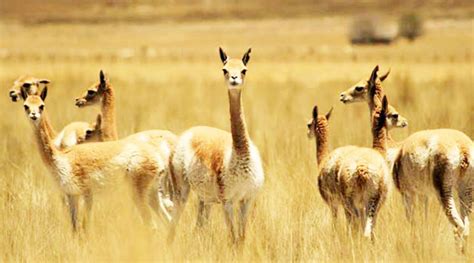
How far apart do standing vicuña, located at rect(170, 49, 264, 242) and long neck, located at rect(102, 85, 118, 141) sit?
1.71 m

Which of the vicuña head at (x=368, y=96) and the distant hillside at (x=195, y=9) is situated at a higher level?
the distant hillside at (x=195, y=9)

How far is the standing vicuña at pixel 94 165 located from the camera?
6.84 meters

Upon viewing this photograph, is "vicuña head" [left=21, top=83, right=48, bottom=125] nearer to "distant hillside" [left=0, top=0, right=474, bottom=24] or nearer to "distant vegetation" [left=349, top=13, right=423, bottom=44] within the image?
"distant vegetation" [left=349, top=13, right=423, bottom=44]

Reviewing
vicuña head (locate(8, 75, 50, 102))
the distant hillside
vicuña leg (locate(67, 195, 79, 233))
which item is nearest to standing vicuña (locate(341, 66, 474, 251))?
vicuña leg (locate(67, 195, 79, 233))

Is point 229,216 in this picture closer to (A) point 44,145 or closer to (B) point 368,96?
(A) point 44,145

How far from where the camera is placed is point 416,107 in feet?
44.7

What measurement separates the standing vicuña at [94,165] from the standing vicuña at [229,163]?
0.82 feet

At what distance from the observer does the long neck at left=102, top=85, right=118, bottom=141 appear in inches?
336

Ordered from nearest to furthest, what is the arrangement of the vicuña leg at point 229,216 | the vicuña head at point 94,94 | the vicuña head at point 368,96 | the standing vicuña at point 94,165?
the vicuña leg at point 229,216, the standing vicuña at point 94,165, the vicuña head at point 368,96, the vicuña head at point 94,94

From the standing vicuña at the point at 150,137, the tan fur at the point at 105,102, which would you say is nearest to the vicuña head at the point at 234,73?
the standing vicuña at the point at 150,137

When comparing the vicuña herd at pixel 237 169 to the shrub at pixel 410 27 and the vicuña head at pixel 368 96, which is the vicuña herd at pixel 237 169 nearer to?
the vicuña head at pixel 368 96

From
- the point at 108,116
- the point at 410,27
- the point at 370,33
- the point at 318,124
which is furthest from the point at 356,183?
the point at 410,27

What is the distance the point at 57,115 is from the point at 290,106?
3.76m

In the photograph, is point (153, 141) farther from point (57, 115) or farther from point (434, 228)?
point (57, 115)
